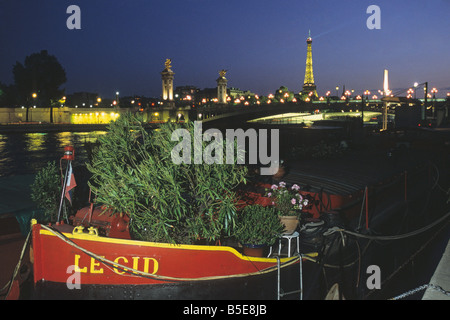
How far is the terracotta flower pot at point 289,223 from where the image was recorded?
955 centimetres

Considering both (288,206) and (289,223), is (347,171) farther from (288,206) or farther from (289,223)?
(289,223)

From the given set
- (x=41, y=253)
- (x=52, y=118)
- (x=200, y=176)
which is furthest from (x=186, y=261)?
(x=52, y=118)

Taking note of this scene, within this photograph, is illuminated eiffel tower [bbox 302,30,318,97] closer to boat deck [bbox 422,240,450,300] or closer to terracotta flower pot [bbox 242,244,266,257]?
terracotta flower pot [bbox 242,244,266,257]

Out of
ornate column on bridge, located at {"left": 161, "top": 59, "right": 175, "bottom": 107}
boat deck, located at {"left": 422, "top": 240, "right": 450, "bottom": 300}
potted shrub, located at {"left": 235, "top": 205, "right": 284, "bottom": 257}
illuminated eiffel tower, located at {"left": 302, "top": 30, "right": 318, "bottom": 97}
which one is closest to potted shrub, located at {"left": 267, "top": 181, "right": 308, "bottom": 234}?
potted shrub, located at {"left": 235, "top": 205, "right": 284, "bottom": 257}

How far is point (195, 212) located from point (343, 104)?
10337cm

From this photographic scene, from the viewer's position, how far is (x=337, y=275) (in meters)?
9.74

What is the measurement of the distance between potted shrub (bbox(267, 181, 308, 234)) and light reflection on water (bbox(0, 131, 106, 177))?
104 ft

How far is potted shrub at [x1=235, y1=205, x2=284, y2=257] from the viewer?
8719 millimetres

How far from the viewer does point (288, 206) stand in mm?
9852

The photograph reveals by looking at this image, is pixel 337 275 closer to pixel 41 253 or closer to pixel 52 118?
pixel 41 253

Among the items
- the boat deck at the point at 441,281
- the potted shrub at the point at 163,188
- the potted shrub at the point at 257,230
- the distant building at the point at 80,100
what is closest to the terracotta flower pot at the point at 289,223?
the potted shrub at the point at 257,230

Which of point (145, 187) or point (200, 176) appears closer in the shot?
point (145, 187)

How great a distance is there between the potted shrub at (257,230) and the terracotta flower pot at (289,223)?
0.50m

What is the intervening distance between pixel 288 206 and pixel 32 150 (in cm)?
5633
